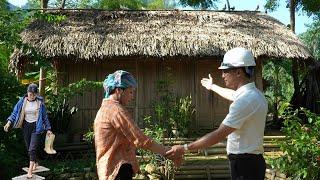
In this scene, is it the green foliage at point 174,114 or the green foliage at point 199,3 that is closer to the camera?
the green foliage at point 174,114

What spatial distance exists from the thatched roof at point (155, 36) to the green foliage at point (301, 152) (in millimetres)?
5771

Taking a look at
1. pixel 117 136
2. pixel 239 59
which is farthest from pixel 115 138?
A: pixel 239 59

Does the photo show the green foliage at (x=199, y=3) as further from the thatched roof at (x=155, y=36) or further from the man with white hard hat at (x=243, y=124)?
the man with white hard hat at (x=243, y=124)

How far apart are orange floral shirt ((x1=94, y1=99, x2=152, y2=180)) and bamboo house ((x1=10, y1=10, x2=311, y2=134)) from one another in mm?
8577

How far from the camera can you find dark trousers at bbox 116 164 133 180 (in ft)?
11.0

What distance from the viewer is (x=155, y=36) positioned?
12.5 metres

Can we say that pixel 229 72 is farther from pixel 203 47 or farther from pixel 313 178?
pixel 203 47

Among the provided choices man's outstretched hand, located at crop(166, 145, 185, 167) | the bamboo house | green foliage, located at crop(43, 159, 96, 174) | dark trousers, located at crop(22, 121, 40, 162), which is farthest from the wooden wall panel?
man's outstretched hand, located at crop(166, 145, 185, 167)

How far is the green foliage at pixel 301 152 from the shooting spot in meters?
6.08

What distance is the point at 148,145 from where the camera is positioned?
3354mm

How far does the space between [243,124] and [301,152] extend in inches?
131

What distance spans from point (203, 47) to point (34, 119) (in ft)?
19.0

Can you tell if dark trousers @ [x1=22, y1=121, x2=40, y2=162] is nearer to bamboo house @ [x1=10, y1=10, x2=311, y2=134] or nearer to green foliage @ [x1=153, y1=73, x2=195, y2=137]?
green foliage @ [x1=153, y1=73, x2=195, y2=137]

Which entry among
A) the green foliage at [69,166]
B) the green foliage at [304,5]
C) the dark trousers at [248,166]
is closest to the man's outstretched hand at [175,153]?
the dark trousers at [248,166]
